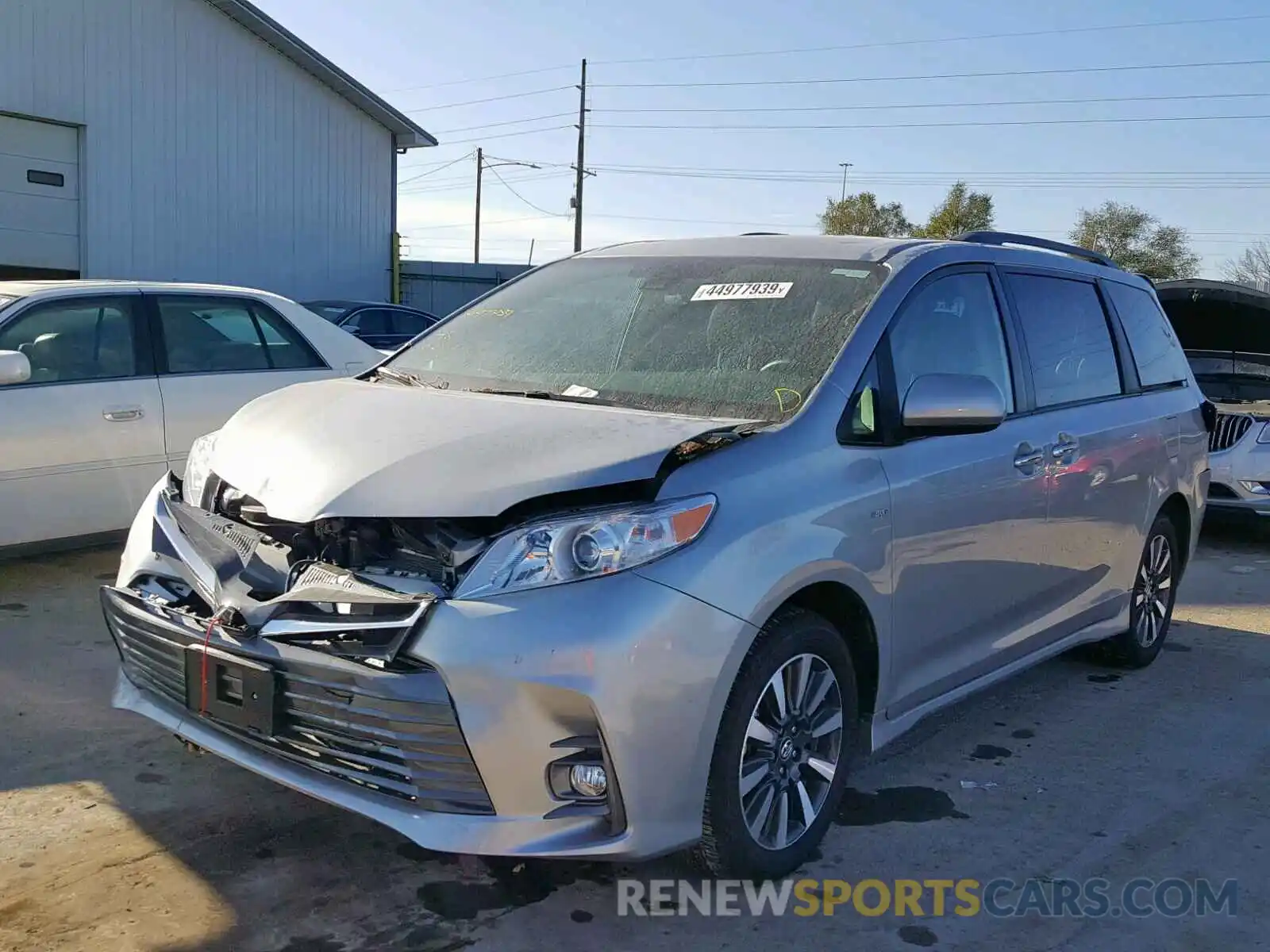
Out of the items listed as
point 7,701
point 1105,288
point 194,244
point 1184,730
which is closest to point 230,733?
point 7,701

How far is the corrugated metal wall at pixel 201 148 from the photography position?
16.5 metres

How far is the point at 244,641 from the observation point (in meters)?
3.00

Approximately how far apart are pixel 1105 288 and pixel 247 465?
3.80 meters

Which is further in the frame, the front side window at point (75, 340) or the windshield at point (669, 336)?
the front side window at point (75, 340)

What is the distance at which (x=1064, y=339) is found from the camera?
4.82 meters

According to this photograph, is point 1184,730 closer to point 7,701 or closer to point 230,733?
point 230,733

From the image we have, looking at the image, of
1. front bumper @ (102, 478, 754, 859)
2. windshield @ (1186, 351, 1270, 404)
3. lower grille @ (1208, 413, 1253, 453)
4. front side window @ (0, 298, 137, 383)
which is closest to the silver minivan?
front bumper @ (102, 478, 754, 859)

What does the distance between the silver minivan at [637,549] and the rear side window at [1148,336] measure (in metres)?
0.85

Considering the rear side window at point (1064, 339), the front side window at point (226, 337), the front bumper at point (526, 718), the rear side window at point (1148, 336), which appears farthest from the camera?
the front side window at point (226, 337)

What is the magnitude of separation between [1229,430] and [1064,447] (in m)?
5.26

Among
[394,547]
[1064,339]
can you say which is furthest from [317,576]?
[1064,339]

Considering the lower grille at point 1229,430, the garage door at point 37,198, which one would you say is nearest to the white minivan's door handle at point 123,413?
the lower grille at point 1229,430

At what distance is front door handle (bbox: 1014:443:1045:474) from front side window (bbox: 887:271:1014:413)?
0.14 m

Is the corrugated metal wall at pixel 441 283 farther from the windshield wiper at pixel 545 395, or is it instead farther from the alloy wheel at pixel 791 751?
the alloy wheel at pixel 791 751
